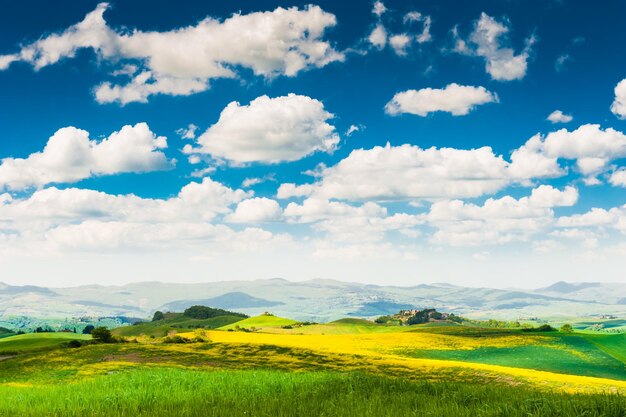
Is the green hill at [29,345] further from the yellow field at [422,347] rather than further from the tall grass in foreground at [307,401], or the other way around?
the tall grass in foreground at [307,401]

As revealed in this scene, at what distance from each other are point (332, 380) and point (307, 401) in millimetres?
7645

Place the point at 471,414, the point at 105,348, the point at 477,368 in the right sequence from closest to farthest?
the point at 471,414 < the point at 477,368 < the point at 105,348

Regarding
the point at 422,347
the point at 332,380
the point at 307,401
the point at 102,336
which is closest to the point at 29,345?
the point at 102,336

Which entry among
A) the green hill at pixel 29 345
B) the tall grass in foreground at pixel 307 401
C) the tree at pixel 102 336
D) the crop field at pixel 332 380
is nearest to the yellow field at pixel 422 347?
the crop field at pixel 332 380

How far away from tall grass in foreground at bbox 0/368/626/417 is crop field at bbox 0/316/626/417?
2.6 inches

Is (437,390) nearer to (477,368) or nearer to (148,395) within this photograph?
(148,395)

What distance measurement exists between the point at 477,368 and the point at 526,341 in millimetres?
67131

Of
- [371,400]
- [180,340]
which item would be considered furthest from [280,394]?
[180,340]

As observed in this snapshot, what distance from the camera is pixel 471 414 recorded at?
46.2 ft

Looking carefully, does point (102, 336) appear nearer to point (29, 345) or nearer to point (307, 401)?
point (29, 345)

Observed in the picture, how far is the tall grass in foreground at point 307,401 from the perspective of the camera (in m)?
14.5

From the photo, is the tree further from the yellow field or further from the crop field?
the yellow field

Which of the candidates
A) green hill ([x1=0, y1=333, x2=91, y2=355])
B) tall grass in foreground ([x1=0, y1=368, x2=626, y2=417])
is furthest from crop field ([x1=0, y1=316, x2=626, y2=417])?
green hill ([x1=0, y1=333, x2=91, y2=355])

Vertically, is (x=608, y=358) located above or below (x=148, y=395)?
below
